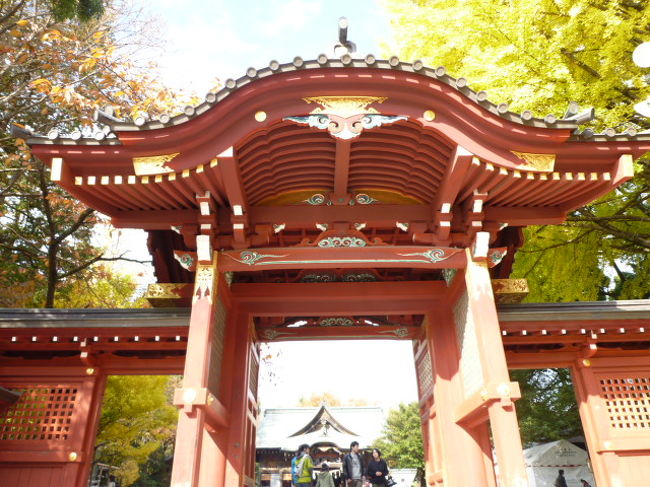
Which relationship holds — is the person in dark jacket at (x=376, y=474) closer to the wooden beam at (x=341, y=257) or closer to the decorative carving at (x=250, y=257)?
the wooden beam at (x=341, y=257)

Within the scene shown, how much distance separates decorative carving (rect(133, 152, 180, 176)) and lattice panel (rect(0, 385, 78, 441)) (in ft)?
11.7

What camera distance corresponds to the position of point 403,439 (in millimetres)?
29812

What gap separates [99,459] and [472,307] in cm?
2130

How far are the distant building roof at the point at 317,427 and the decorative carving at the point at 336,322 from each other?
16.1 m

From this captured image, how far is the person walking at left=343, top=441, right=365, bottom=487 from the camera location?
947 centimetres

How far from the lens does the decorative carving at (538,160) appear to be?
511 cm

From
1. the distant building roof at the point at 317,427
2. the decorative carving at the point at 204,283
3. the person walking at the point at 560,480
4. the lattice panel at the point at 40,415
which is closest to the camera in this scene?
the decorative carving at the point at 204,283

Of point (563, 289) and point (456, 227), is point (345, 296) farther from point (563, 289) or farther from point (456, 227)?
point (563, 289)

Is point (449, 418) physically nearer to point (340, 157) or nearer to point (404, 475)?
point (340, 157)

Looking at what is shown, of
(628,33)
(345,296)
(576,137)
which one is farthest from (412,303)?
(628,33)

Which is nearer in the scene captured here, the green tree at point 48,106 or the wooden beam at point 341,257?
the wooden beam at point 341,257

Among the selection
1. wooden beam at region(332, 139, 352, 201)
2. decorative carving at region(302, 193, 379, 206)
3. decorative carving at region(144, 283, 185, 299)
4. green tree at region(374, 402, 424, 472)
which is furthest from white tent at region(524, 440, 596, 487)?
decorative carving at region(144, 283, 185, 299)

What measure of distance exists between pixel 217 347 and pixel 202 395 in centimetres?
150

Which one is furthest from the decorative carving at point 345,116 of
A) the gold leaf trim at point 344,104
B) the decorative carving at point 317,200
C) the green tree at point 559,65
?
the green tree at point 559,65
